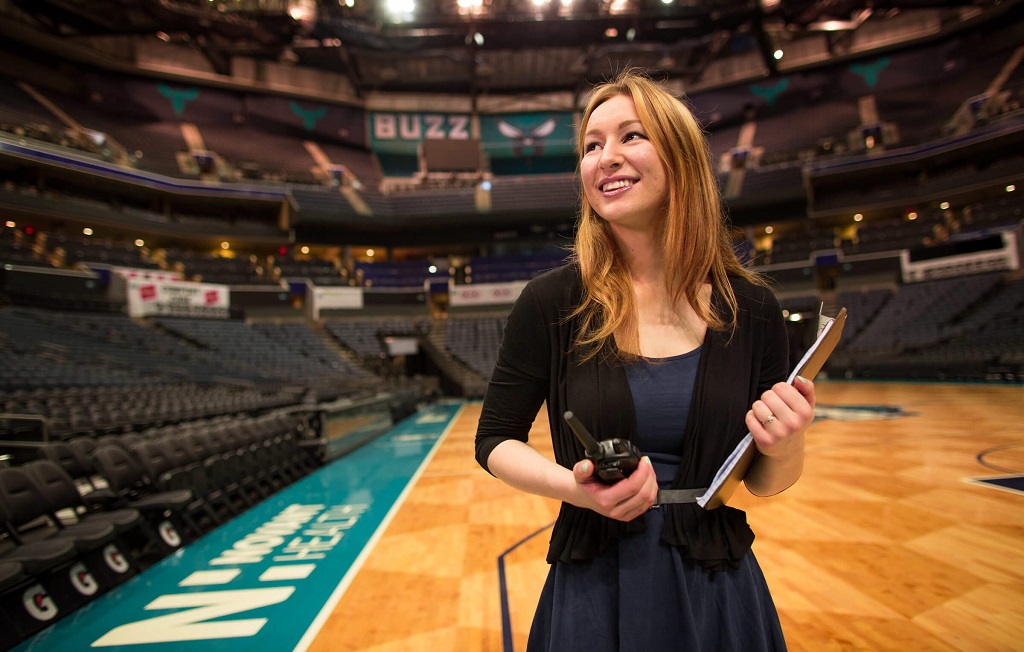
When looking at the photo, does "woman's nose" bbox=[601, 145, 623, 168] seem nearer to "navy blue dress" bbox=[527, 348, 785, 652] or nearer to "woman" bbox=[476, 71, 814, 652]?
"woman" bbox=[476, 71, 814, 652]

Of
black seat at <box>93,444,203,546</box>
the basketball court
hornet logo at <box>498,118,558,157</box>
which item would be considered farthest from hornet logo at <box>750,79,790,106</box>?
black seat at <box>93,444,203,546</box>

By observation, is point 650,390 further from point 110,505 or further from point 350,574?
point 110,505

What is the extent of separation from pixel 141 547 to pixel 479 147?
25.9m

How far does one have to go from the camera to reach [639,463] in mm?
653

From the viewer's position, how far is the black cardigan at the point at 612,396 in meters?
0.82

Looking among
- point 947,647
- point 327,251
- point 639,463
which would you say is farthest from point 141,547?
point 327,251

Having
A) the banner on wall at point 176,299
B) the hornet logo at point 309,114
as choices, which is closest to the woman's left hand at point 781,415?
the banner on wall at point 176,299

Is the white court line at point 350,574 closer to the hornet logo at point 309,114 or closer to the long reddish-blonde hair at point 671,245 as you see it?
the long reddish-blonde hair at point 671,245

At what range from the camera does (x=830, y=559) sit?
2.97 meters

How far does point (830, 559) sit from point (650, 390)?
9.42ft

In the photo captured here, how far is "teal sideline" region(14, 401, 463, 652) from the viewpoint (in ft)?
8.21

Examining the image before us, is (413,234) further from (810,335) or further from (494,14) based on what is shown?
(810,335)

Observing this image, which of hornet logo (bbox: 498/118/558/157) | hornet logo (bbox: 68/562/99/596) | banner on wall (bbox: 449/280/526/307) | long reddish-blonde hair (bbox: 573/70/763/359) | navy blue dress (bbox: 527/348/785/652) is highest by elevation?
hornet logo (bbox: 498/118/558/157)

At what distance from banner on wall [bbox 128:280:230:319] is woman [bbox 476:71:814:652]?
21147 millimetres
